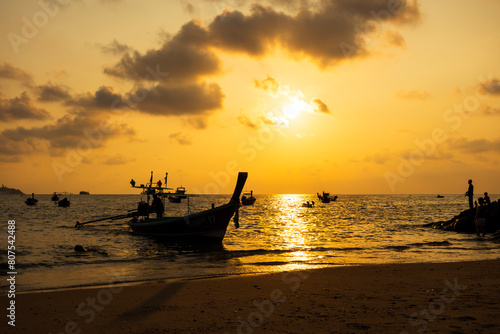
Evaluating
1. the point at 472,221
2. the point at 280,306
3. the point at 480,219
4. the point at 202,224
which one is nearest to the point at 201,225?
the point at 202,224

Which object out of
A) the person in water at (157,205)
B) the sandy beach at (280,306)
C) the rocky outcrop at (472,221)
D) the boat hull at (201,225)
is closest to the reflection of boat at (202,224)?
the boat hull at (201,225)

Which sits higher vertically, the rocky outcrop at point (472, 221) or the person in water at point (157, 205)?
the person in water at point (157, 205)

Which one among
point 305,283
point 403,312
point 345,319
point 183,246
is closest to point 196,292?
point 305,283

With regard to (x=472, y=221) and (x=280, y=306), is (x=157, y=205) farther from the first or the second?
(x=472, y=221)

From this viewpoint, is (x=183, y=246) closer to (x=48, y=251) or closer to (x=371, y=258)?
(x=48, y=251)

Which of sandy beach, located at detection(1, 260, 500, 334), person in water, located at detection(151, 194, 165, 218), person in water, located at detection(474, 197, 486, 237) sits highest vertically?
person in water, located at detection(151, 194, 165, 218)

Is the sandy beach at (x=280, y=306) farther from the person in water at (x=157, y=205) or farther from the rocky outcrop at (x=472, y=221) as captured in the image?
the rocky outcrop at (x=472, y=221)

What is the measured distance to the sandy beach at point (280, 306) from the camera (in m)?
8.41

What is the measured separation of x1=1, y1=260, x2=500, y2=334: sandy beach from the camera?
841 cm

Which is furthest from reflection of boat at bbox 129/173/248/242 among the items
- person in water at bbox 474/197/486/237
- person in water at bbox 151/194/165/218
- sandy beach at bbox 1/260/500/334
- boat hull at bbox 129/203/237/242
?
person in water at bbox 474/197/486/237

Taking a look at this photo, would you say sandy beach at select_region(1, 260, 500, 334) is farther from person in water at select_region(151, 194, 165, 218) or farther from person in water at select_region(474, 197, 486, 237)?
person in water at select_region(151, 194, 165, 218)

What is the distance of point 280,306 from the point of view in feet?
33.1

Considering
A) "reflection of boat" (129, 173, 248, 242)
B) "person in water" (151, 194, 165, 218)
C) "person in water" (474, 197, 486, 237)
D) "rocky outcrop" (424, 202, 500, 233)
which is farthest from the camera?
"rocky outcrop" (424, 202, 500, 233)

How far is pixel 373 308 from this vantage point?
9594 millimetres
